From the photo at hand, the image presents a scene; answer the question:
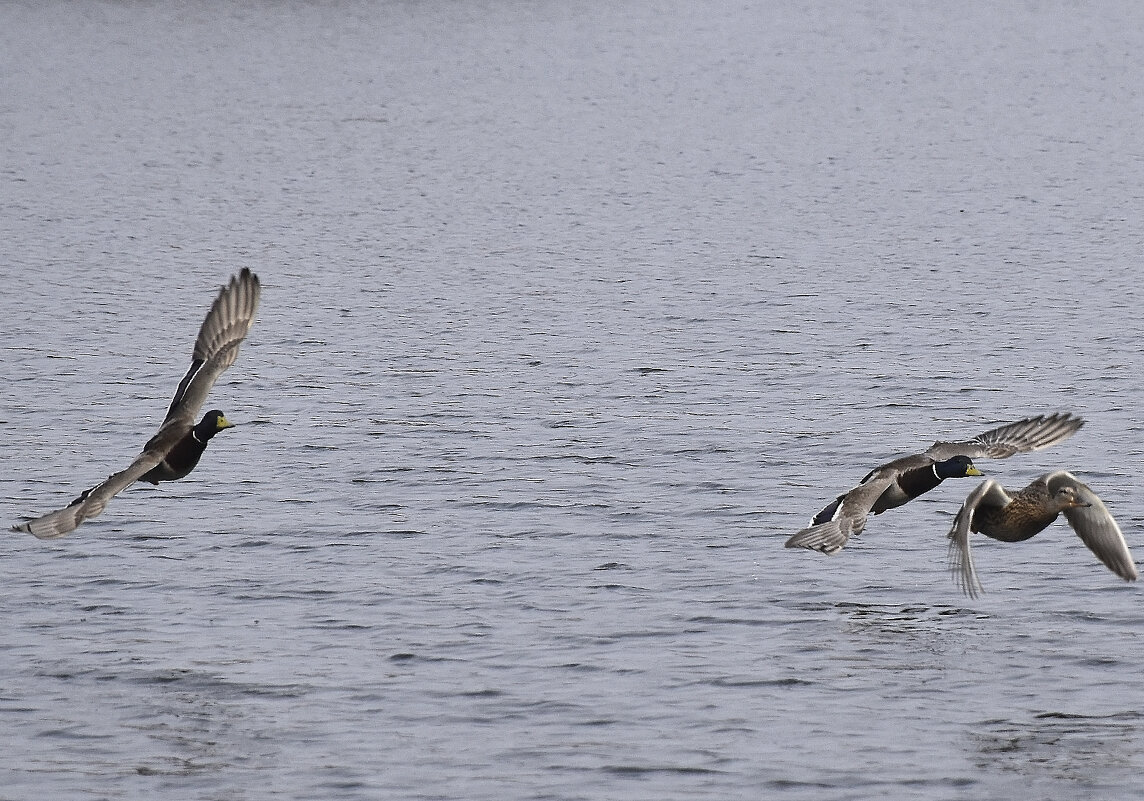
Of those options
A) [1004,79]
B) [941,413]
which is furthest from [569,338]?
[1004,79]

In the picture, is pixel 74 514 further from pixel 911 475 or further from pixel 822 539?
pixel 911 475

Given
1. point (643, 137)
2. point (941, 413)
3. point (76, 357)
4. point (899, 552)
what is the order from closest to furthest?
point (899, 552)
point (941, 413)
point (76, 357)
point (643, 137)

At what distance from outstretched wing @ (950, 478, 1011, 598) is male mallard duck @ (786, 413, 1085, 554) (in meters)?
0.70

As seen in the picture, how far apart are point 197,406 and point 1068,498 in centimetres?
881

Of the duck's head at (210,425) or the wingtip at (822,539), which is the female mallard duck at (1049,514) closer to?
the wingtip at (822,539)

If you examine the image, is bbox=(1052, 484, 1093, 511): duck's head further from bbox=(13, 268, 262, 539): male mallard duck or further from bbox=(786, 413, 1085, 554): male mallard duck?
bbox=(13, 268, 262, 539): male mallard duck

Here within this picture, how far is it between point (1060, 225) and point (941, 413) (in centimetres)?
2003

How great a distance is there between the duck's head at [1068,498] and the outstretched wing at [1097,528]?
0.02 m

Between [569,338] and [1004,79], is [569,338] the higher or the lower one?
the lower one

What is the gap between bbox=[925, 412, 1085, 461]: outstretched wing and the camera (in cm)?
1945

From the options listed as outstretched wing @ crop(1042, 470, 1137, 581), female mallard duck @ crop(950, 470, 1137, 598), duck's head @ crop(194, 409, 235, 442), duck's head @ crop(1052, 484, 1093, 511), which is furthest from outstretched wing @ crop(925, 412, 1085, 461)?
duck's head @ crop(194, 409, 235, 442)

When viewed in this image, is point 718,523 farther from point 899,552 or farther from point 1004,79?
point 1004,79

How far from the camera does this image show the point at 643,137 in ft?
203

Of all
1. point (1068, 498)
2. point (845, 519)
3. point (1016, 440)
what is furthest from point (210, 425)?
point (1016, 440)
